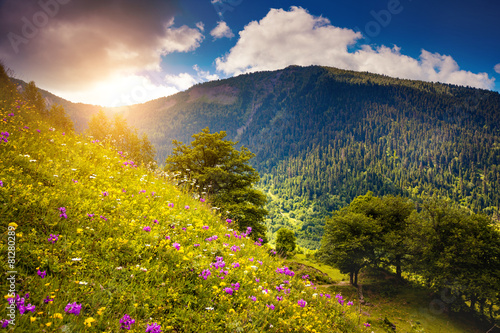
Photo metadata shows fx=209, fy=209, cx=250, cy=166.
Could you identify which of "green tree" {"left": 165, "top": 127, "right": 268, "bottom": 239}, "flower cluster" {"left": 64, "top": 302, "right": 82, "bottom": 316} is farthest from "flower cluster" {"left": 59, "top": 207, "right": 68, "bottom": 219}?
"green tree" {"left": 165, "top": 127, "right": 268, "bottom": 239}

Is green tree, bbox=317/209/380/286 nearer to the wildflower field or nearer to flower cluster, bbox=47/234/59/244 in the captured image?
the wildflower field

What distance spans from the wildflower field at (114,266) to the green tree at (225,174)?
1353 centimetres

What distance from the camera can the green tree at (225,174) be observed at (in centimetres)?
2003

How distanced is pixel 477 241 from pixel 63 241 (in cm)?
3580

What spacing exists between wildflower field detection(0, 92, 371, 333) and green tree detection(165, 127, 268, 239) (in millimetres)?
13527

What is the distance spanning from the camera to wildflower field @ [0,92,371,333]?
2809mm

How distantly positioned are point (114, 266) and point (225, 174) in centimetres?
1686

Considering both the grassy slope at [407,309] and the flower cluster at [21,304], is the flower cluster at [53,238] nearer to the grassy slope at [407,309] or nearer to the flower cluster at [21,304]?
the flower cluster at [21,304]

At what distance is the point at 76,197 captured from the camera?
4754 millimetres

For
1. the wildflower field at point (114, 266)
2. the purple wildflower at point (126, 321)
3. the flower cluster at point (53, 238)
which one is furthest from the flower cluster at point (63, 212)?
the purple wildflower at point (126, 321)

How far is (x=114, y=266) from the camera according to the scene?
376cm

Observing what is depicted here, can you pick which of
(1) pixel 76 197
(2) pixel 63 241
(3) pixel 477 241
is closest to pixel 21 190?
(1) pixel 76 197

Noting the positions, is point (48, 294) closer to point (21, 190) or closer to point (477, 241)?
point (21, 190)

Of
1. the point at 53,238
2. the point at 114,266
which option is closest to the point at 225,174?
the point at 114,266
